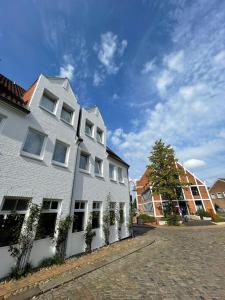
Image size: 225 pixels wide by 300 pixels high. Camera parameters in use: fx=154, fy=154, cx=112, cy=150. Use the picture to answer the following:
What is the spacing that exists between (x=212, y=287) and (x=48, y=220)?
7.28 m

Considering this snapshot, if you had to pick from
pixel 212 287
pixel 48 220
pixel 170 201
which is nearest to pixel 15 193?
pixel 48 220

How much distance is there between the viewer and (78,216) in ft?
32.8

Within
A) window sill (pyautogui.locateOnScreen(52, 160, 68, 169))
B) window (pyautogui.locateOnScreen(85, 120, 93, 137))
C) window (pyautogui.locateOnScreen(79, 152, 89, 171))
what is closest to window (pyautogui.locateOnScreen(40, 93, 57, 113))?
window sill (pyautogui.locateOnScreen(52, 160, 68, 169))

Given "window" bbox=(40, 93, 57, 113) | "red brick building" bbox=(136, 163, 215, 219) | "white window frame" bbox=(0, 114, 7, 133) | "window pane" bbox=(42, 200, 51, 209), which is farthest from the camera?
"red brick building" bbox=(136, 163, 215, 219)

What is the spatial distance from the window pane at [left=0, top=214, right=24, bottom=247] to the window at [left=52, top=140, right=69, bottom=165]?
3724mm

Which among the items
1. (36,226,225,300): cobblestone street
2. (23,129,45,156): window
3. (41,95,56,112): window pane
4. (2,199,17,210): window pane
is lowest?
(36,226,225,300): cobblestone street

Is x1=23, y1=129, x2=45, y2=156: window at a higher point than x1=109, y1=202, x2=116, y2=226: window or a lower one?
higher

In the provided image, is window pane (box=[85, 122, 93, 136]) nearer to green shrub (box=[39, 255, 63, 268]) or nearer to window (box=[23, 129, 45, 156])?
window (box=[23, 129, 45, 156])

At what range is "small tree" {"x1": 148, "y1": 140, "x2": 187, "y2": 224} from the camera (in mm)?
24750

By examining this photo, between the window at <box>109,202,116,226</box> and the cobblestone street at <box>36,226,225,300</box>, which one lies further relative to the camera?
the window at <box>109,202,116,226</box>

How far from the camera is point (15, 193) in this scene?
6.82 meters

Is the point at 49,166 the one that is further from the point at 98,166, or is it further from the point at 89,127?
the point at 89,127

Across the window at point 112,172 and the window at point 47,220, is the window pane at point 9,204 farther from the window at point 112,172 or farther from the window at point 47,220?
the window at point 112,172

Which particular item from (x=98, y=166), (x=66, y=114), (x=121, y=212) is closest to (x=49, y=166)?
(x=66, y=114)
